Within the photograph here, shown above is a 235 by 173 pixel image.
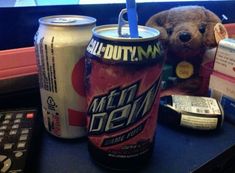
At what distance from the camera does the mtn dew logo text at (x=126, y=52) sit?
0.32 meters

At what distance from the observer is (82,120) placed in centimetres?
42

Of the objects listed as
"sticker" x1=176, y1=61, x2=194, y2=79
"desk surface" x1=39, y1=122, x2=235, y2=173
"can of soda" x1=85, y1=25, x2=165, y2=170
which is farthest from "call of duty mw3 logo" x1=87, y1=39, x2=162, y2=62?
"sticker" x1=176, y1=61, x2=194, y2=79

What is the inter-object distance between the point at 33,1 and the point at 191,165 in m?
0.41

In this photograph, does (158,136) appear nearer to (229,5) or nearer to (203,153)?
(203,153)

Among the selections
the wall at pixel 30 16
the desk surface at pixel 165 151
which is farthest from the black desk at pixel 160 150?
the wall at pixel 30 16

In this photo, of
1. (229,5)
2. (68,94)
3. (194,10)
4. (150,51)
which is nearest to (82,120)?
(68,94)

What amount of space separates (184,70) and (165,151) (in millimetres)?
218

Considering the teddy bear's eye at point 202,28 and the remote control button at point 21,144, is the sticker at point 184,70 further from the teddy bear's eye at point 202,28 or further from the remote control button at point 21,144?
the remote control button at point 21,144

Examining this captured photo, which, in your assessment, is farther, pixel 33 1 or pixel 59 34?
pixel 33 1

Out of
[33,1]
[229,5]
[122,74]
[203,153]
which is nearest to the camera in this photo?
[122,74]

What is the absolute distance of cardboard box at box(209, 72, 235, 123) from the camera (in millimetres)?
495

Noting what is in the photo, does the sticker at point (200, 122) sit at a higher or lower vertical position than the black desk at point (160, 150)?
higher

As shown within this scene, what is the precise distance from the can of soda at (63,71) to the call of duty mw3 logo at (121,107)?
0.19 ft

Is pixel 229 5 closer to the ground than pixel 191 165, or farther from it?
farther from it
